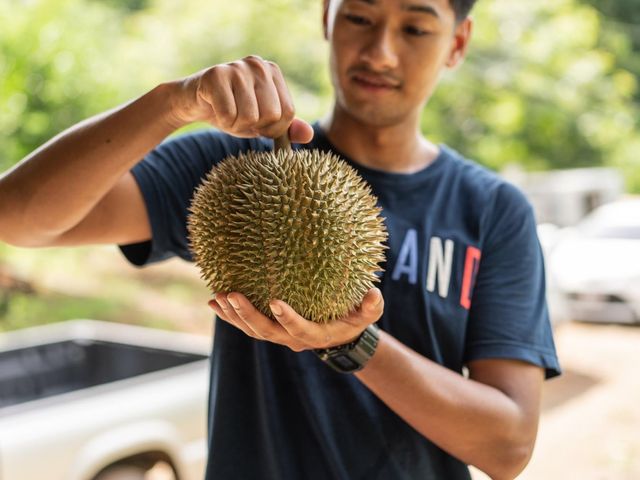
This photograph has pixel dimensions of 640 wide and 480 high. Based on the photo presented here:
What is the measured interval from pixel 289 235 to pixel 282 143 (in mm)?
107

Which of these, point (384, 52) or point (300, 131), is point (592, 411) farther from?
point (300, 131)

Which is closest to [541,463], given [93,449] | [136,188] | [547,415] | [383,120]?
[547,415]

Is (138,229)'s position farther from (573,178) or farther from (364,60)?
(573,178)

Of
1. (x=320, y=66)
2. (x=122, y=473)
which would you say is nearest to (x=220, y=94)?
(x=122, y=473)

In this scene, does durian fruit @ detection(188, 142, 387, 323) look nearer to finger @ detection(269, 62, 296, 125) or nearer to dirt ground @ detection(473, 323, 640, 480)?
finger @ detection(269, 62, 296, 125)

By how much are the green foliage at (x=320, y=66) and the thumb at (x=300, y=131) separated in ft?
10.2

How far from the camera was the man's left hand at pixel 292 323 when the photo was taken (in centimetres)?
74

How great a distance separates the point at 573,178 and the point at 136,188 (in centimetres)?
559

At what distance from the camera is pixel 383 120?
1074 millimetres

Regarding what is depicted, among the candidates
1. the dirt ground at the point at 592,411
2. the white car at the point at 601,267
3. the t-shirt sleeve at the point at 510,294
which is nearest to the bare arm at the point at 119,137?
the t-shirt sleeve at the point at 510,294

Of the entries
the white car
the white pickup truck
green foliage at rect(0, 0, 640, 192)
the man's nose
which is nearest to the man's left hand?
the man's nose

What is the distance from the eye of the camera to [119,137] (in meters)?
0.85

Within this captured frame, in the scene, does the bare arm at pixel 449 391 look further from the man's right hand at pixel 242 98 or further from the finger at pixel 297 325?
the man's right hand at pixel 242 98

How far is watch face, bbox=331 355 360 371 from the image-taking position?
0.85m
